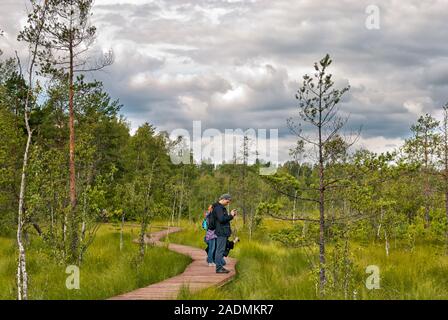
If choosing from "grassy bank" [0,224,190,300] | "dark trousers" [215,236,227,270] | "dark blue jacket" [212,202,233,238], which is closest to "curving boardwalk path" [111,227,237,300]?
"dark trousers" [215,236,227,270]

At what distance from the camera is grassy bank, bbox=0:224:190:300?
9586 millimetres

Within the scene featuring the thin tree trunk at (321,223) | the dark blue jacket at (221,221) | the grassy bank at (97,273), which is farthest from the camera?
the dark blue jacket at (221,221)

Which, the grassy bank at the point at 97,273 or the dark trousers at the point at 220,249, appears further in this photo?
the dark trousers at the point at 220,249

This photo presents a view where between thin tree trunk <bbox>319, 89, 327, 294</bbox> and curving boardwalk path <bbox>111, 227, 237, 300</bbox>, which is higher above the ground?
thin tree trunk <bbox>319, 89, 327, 294</bbox>

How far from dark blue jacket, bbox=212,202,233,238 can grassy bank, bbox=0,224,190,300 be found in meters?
1.68

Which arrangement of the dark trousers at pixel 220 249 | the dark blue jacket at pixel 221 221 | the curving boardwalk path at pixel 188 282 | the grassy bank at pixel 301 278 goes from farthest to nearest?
the dark trousers at pixel 220 249, the dark blue jacket at pixel 221 221, the curving boardwalk path at pixel 188 282, the grassy bank at pixel 301 278

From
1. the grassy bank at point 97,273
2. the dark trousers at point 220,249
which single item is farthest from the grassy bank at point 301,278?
the grassy bank at point 97,273

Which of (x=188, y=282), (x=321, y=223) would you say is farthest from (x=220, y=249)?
(x=321, y=223)

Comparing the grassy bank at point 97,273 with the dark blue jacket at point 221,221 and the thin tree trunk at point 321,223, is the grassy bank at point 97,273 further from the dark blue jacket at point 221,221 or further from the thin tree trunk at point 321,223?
the thin tree trunk at point 321,223

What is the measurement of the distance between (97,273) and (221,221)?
386cm

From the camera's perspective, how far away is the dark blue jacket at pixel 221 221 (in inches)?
461

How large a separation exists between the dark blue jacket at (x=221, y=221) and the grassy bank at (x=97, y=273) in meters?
1.68

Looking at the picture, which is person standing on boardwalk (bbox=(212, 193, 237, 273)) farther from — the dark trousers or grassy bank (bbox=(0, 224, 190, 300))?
grassy bank (bbox=(0, 224, 190, 300))
